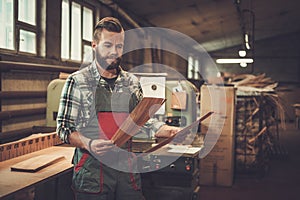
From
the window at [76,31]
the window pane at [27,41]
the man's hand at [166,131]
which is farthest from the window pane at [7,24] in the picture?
the man's hand at [166,131]

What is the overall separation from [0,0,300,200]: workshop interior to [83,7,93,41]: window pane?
17 mm

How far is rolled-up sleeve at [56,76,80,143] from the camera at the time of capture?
5.90ft

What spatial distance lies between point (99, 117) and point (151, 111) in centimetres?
34

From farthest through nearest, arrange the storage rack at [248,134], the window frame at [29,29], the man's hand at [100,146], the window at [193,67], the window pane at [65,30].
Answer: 1. the window at [193,67]
2. the storage rack at [248,134]
3. the window pane at [65,30]
4. the window frame at [29,29]
5. the man's hand at [100,146]

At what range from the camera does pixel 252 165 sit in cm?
546

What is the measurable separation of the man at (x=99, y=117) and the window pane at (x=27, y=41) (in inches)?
105

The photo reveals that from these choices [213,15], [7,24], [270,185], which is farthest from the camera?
[213,15]

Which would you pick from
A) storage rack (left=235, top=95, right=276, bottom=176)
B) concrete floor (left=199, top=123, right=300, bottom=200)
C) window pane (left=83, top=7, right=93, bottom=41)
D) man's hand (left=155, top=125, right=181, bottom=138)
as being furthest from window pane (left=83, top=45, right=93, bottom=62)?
man's hand (left=155, top=125, right=181, bottom=138)

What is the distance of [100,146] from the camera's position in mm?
1705

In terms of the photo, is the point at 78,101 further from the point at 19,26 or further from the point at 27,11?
the point at 27,11

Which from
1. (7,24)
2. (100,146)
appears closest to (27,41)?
(7,24)

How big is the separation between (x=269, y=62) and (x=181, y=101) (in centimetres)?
1277

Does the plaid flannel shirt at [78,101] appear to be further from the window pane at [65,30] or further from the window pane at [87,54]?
the window pane at [87,54]

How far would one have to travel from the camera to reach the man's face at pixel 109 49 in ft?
6.19
